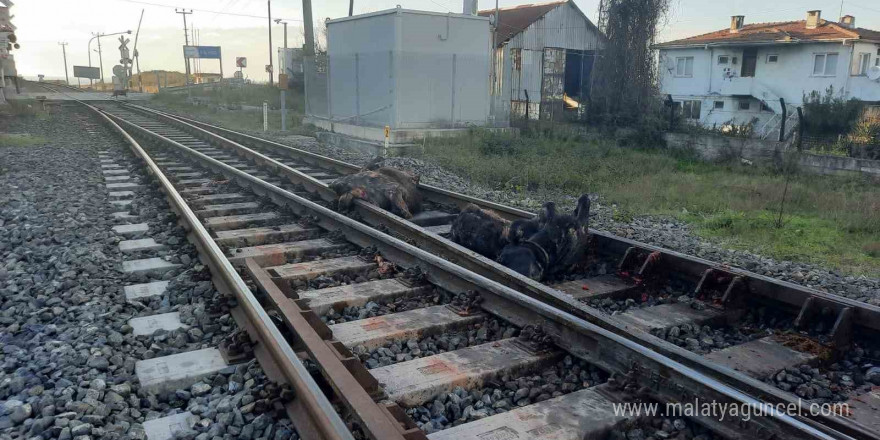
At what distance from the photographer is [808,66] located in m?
32.4

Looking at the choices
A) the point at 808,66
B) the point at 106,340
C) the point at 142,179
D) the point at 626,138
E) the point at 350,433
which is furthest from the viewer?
the point at 808,66

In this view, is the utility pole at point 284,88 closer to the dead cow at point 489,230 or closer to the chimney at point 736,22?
the dead cow at point 489,230

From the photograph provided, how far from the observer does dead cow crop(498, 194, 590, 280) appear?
5148 mm

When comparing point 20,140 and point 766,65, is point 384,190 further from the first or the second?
point 766,65

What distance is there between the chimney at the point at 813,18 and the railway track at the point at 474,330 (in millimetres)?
36418

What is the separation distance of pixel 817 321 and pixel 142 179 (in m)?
9.65

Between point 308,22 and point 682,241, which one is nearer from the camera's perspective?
point 682,241

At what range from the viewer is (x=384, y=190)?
24.8 ft

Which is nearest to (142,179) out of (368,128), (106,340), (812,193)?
(106,340)

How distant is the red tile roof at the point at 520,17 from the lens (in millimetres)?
30859

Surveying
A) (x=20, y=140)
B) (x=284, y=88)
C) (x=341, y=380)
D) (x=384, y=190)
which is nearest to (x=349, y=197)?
(x=384, y=190)

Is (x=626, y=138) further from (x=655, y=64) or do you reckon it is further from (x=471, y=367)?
(x=471, y=367)

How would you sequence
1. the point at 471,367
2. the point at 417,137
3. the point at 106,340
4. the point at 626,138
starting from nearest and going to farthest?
the point at 471,367 < the point at 106,340 < the point at 417,137 < the point at 626,138

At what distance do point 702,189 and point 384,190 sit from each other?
22.2 feet
